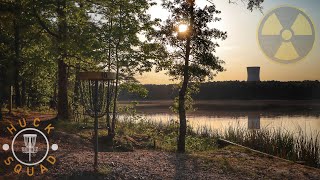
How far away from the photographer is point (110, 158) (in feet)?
41.9

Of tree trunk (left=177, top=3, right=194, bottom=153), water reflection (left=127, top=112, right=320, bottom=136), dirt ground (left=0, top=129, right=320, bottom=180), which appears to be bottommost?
water reflection (left=127, top=112, right=320, bottom=136)

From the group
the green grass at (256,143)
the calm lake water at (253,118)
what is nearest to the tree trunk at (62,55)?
the green grass at (256,143)

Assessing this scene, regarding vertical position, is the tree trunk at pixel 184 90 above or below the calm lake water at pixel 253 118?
above

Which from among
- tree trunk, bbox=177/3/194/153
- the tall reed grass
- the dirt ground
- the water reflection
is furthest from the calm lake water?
tree trunk, bbox=177/3/194/153

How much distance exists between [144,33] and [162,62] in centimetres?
203

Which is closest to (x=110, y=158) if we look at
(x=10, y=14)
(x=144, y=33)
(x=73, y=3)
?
(x=144, y=33)

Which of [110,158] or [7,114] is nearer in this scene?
[110,158]

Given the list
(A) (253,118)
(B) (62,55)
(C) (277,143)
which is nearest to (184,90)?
(C) (277,143)

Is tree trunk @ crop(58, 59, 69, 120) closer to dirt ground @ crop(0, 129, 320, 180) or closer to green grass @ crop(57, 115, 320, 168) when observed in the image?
green grass @ crop(57, 115, 320, 168)

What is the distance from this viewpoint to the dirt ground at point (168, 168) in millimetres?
10781

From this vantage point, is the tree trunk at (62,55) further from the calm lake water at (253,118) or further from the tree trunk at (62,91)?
the calm lake water at (253,118)

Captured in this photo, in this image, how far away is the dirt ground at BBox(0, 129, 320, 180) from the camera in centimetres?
1078

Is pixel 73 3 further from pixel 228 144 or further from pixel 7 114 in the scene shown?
pixel 228 144

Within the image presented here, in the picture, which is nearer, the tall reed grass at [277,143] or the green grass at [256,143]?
the tall reed grass at [277,143]
